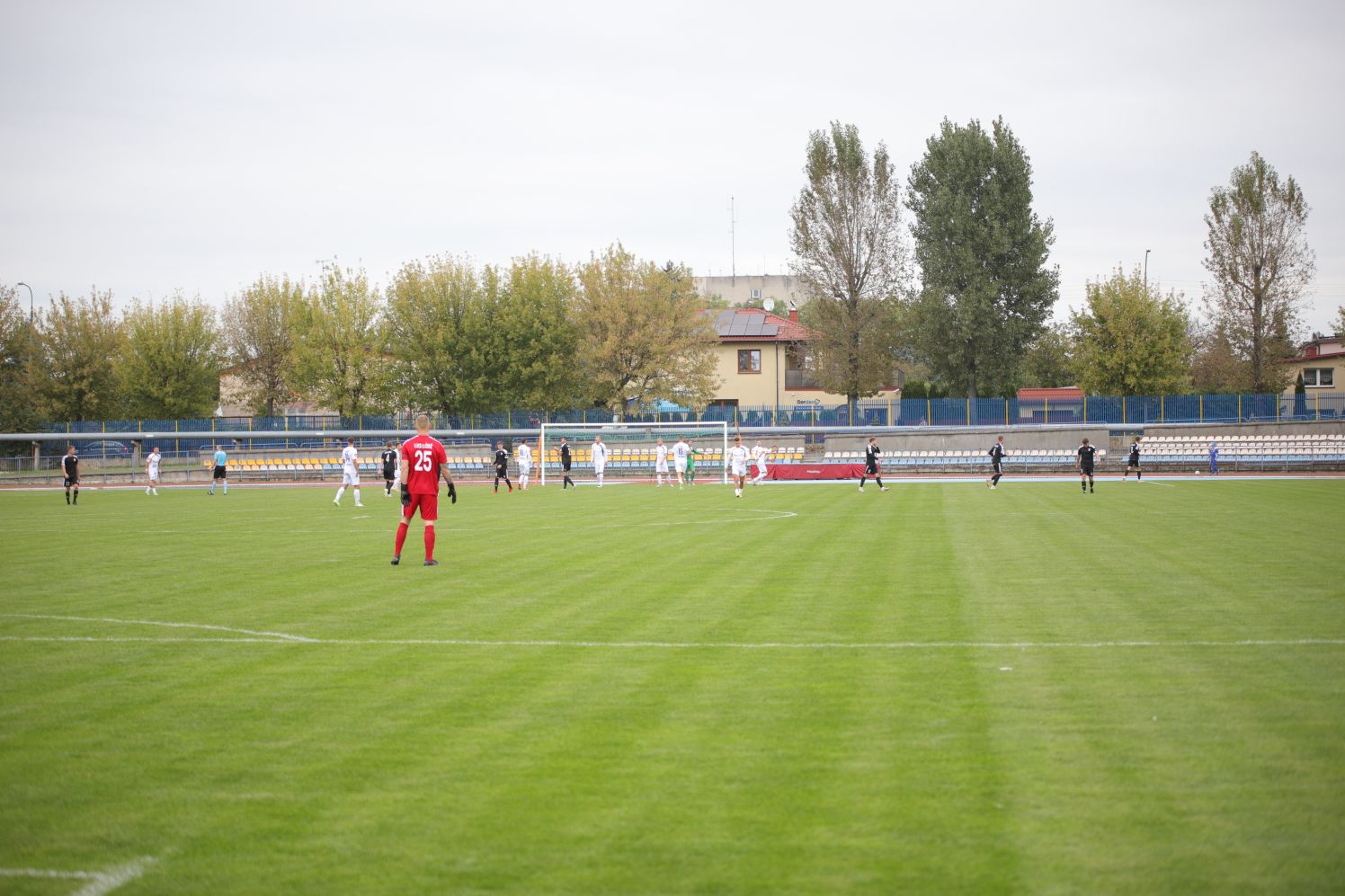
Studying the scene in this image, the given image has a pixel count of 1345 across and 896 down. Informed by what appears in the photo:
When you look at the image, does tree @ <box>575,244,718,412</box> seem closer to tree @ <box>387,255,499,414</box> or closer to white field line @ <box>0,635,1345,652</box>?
tree @ <box>387,255,499,414</box>

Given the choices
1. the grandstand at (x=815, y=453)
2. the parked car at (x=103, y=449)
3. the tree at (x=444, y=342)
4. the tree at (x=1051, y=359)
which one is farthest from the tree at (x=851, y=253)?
the parked car at (x=103, y=449)

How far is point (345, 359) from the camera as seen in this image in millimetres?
62000

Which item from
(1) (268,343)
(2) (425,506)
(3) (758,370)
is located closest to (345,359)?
(1) (268,343)

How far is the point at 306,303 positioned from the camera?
223 feet

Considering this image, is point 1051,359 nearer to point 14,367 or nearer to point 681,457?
point 681,457

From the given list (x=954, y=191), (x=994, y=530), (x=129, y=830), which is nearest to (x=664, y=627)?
(x=129, y=830)

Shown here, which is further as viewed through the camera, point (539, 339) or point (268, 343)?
point (268, 343)

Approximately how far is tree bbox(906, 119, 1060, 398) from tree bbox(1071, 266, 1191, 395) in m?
2.90

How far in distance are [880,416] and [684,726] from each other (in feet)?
157

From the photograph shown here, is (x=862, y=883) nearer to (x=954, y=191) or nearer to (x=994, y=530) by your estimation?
(x=994, y=530)

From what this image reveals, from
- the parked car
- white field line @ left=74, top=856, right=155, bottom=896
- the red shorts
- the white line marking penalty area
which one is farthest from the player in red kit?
the parked car

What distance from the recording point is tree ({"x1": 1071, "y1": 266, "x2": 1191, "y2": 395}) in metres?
55.1

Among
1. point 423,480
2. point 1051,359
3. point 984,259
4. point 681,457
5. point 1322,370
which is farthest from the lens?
point 1051,359

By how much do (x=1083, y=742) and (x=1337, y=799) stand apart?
1.36 meters
